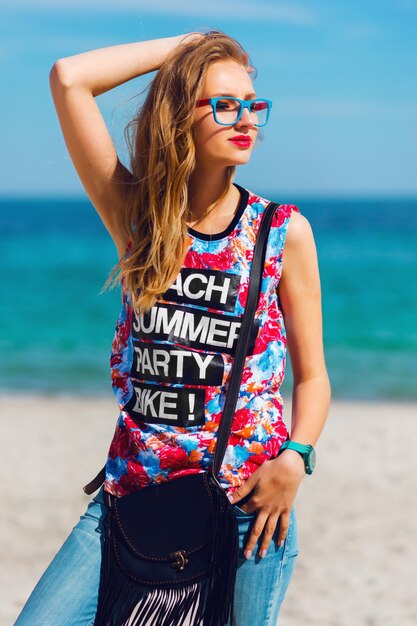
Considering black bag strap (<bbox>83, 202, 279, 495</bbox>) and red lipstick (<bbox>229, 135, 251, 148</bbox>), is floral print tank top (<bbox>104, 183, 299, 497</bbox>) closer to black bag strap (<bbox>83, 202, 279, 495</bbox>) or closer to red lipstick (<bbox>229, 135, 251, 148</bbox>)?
black bag strap (<bbox>83, 202, 279, 495</bbox>)

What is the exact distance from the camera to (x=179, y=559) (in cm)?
259

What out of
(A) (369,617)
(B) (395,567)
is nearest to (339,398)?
(B) (395,567)

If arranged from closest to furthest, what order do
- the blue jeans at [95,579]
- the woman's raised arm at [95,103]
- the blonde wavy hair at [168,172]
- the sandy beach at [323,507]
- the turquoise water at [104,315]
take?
1. the blue jeans at [95,579]
2. the blonde wavy hair at [168,172]
3. the woman's raised arm at [95,103]
4. the sandy beach at [323,507]
5. the turquoise water at [104,315]

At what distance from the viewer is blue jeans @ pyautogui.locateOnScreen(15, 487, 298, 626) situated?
2514 mm

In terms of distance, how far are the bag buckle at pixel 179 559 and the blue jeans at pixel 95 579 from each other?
15 cm

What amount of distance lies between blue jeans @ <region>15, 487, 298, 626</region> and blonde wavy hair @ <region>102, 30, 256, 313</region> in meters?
0.64

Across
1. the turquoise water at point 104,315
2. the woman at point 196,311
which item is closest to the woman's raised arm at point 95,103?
the woman at point 196,311

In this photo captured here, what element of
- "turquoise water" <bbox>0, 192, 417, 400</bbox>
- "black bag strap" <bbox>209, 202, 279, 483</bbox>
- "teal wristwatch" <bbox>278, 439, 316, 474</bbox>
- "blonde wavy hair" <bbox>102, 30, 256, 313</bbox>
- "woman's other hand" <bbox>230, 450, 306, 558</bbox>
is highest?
"blonde wavy hair" <bbox>102, 30, 256, 313</bbox>

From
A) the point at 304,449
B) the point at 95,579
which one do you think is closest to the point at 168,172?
the point at 304,449

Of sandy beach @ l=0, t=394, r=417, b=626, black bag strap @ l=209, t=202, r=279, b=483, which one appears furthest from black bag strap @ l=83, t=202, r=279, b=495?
sandy beach @ l=0, t=394, r=417, b=626

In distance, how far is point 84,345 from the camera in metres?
17.8

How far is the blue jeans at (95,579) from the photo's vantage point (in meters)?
2.51

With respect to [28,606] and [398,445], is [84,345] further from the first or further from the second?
[28,606]

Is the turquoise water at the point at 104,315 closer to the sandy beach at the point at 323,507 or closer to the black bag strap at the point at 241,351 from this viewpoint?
the sandy beach at the point at 323,507
